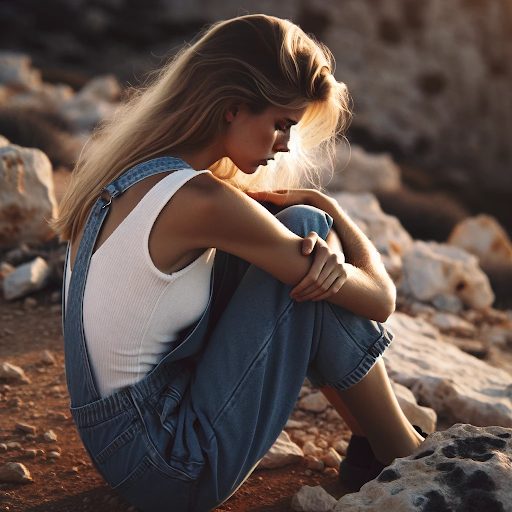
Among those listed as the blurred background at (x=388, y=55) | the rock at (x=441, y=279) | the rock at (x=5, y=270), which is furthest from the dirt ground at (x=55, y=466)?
the blurred background at (x=388, y=55)

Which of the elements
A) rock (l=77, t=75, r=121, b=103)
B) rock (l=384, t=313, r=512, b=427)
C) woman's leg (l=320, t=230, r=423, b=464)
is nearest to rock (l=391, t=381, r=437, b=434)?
rock (l=384, t=313, r=512, b=427)

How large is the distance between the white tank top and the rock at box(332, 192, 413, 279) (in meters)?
3.11

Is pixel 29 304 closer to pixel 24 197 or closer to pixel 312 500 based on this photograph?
pixel 24 197

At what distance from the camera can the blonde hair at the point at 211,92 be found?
6.98ft

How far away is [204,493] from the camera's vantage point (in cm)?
212

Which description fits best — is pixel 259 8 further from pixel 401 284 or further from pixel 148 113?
pixel 148 113

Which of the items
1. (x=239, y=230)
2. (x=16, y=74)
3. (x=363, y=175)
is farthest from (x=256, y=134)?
(x=16, y=74)

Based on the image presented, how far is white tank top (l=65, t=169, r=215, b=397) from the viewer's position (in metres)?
1.98

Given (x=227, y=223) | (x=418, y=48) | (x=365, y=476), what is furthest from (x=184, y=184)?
(x=418, y=48)

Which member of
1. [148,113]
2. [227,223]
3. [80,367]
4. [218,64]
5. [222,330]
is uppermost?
[218,64]

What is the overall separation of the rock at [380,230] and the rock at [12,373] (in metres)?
2.63

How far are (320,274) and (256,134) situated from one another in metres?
0.47

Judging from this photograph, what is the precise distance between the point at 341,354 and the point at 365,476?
0.56 meters

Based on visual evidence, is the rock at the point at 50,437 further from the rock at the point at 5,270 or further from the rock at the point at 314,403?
the rock at the point at 5,270
